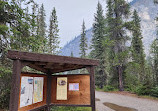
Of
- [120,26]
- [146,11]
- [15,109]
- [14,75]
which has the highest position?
[146,11]

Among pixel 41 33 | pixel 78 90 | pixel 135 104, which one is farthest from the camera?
pixel 41 33

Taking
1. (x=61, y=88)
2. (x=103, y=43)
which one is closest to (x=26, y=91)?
(x=61, y=88)

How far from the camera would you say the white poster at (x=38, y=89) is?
4.16 m

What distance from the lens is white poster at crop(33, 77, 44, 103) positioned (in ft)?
13.6

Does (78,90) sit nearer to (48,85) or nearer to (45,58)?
(48,85)

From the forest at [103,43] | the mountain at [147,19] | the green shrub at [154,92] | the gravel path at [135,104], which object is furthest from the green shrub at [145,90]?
the mountain at [147,19]

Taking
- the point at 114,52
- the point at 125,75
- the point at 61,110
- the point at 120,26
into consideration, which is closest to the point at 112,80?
the point at 125,75

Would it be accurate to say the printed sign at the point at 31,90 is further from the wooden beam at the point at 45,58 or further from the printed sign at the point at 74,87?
the printed sign at the point at 74,87

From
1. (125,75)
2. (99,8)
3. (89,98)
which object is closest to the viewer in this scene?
(89,98)

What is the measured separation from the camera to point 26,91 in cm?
368

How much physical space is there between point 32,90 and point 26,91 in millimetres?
327

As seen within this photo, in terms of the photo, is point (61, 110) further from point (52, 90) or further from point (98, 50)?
point (98, 50)

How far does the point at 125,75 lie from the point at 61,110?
13.1 metres

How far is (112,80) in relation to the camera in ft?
58.8
